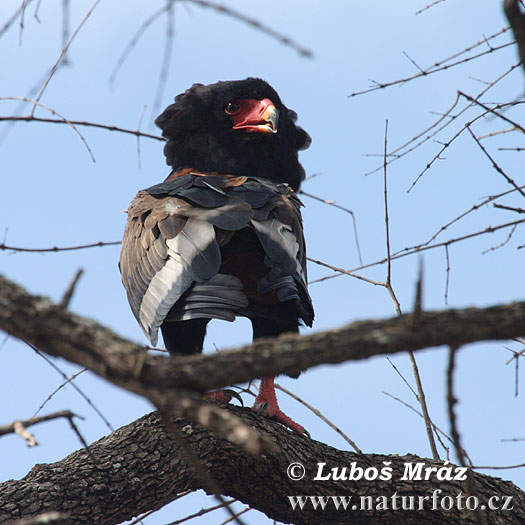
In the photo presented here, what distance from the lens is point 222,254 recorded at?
11.7 feet

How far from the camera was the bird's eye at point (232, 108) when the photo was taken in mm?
4945

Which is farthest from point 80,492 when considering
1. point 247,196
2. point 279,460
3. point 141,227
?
point 247,196

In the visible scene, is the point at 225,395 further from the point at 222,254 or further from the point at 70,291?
the point at 70,291

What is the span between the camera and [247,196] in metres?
3.93

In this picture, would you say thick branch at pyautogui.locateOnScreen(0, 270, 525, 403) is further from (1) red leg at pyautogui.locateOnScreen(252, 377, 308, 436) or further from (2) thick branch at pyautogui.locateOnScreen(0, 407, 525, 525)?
(1) red leg at pyautogui.locateOnScreen(252, 377, 308, 436)

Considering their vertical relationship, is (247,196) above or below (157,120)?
below

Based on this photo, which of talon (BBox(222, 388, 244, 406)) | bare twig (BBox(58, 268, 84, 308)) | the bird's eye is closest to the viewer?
bare twig (BBox(58, 268, 84, 308))

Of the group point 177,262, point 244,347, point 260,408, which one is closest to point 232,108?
point 177,262

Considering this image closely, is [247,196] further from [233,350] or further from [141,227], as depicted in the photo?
[233,350]

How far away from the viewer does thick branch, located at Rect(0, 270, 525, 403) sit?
141 cm

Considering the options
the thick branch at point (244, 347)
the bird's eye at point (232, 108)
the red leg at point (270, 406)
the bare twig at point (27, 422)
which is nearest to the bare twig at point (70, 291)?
the thick branch at point (244, 347)

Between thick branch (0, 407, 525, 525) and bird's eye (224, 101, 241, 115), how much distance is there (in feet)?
8.22

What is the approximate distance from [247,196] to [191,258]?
69cm

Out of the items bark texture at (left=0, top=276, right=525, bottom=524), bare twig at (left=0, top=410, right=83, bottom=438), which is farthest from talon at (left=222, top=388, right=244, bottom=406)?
bare twig at (left=0, top=410, right=83, bottom=438)
